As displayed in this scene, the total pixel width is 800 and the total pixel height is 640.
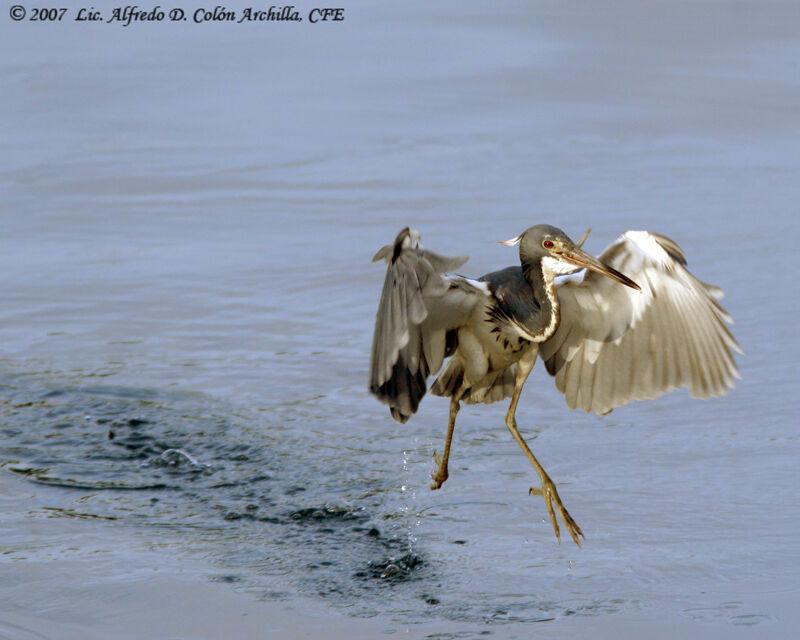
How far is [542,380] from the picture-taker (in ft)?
24.3

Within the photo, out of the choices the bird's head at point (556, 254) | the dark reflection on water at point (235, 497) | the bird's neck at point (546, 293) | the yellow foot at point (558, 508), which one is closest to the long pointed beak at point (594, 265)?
the bird's head at point (556, 254)

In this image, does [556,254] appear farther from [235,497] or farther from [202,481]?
[202,481]

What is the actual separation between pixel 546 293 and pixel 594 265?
0.28 metres

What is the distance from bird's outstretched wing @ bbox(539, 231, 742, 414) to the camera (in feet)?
19.2

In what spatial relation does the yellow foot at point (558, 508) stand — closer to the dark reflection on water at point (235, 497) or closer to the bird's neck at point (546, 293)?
the dark reflection on water at point (235, 497)

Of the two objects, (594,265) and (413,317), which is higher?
(594,265)

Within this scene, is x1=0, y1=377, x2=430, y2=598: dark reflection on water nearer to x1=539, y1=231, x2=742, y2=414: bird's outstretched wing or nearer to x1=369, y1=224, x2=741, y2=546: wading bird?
x1=369, y1=224, x2=741, y2=546: wading bird

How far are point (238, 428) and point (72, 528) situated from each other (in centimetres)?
134

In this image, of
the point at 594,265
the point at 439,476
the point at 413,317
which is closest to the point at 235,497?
the point at 439,476

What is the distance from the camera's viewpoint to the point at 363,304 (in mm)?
8078

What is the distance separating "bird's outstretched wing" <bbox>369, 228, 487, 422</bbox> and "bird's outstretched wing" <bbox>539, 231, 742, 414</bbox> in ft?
1.68

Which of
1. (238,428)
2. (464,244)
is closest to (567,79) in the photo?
(464,244)

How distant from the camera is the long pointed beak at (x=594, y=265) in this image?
550 cm

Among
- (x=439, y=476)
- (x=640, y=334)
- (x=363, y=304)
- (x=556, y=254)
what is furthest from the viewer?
(x=363, y=304)
